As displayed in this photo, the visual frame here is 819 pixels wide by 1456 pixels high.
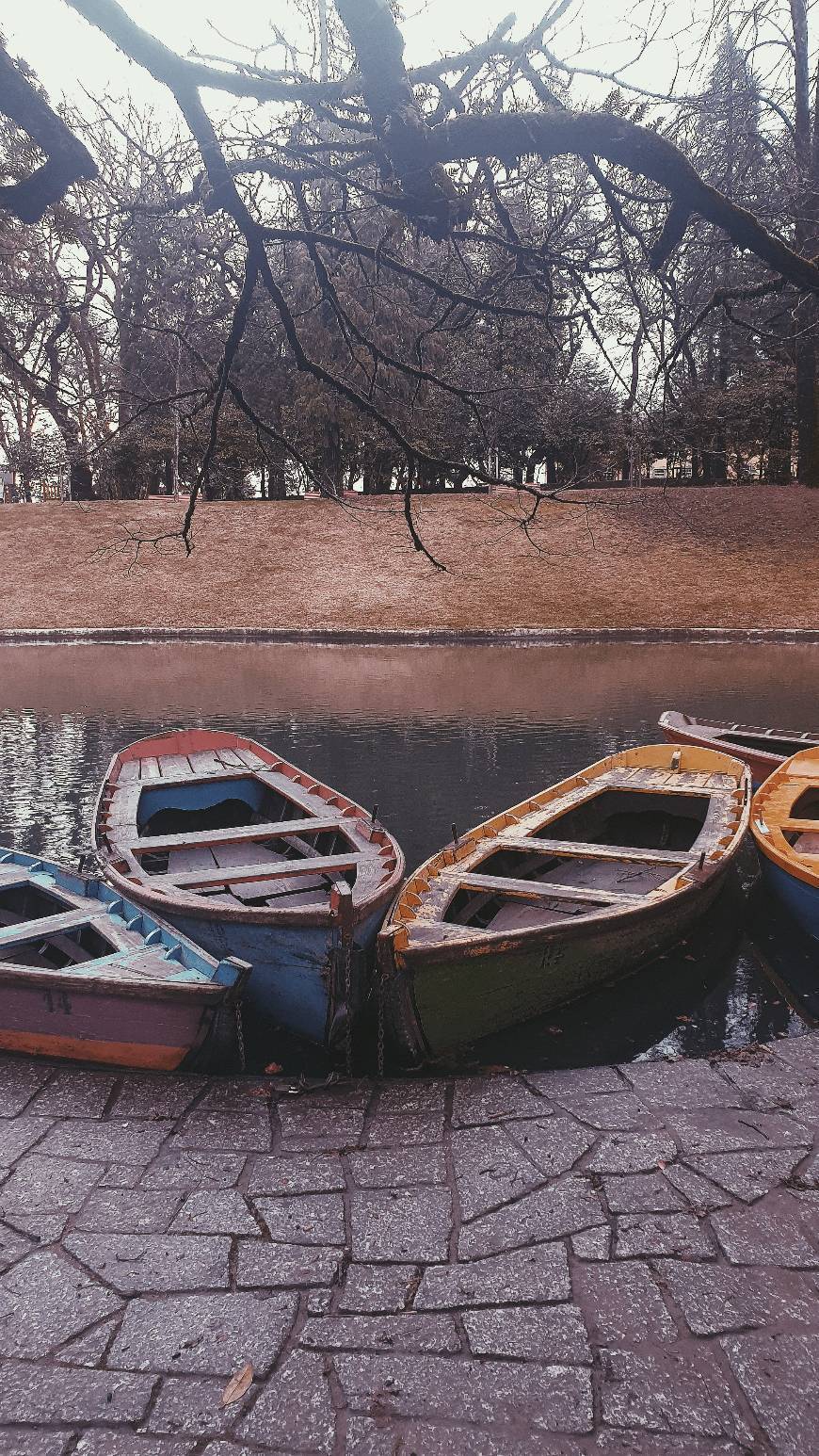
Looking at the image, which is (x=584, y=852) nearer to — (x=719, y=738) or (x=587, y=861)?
(x=587, y=861)

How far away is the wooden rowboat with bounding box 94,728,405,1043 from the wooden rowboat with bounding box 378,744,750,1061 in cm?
33

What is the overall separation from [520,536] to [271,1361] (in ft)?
107

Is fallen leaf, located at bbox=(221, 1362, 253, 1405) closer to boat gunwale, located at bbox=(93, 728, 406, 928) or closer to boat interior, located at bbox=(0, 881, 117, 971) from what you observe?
boat gunwale, located at bbox=(93, 728, 406, 928)

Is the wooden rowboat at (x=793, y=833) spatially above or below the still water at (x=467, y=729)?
above

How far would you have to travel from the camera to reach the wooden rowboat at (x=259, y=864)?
5.19 metres

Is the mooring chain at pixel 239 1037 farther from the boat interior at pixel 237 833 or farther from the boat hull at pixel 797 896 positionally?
the boat hull at pixel 797 896

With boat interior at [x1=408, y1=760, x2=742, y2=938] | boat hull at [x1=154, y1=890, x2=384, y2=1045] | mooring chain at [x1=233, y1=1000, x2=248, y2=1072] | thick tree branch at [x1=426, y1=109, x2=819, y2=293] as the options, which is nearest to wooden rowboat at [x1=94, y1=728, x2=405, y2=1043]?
boat hull at [x1=154, y1=890, x2=384, y2=1045]

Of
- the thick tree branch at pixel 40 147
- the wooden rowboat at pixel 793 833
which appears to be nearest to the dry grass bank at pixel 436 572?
the wooden rowboat at pixel 793 833

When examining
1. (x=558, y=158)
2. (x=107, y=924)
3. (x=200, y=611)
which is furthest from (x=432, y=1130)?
(x=200, y=611)

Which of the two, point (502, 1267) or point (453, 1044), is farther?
point (453, 1044)

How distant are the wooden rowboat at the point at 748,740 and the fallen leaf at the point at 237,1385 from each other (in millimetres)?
8371

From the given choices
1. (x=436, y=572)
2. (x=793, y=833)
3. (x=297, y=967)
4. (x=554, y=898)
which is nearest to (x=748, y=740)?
(x=793, y=833)

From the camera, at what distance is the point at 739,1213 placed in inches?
145

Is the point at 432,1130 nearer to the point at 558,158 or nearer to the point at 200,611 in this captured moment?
the point at 558,158
